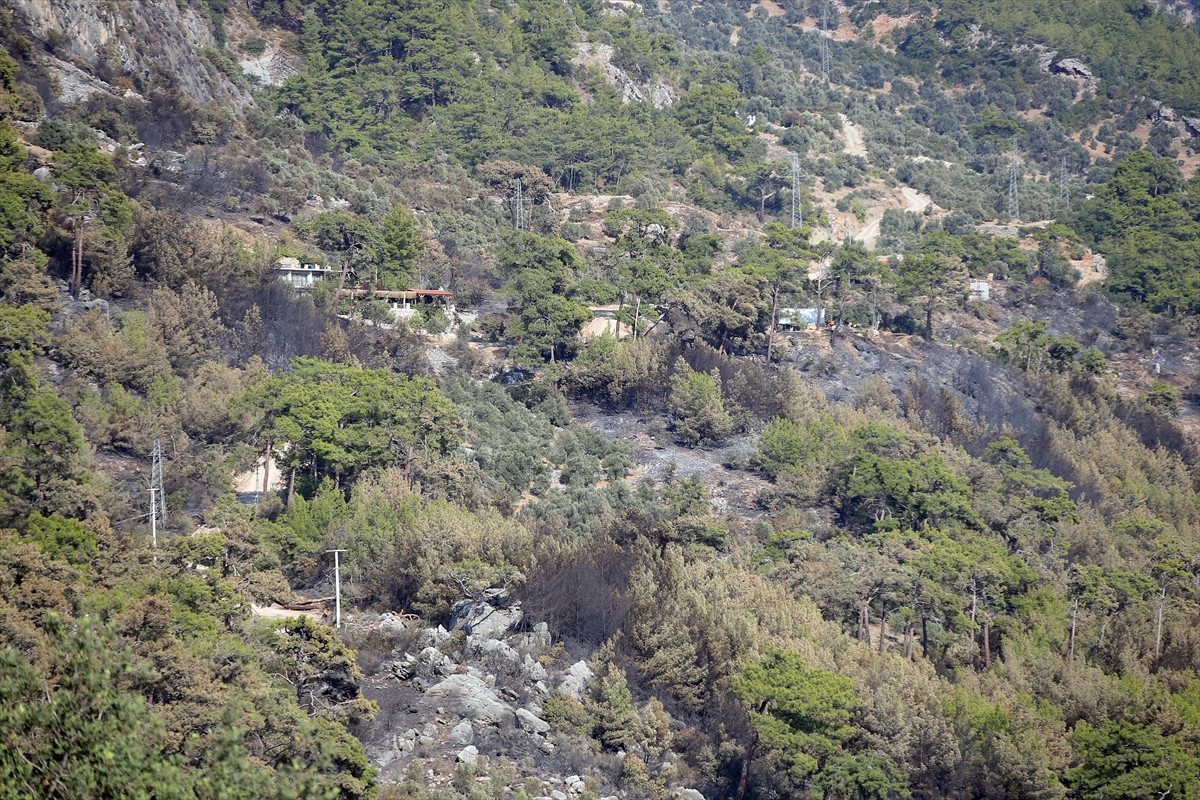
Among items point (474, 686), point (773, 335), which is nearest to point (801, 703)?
point (474, 686)

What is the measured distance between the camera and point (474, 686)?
34.2 m

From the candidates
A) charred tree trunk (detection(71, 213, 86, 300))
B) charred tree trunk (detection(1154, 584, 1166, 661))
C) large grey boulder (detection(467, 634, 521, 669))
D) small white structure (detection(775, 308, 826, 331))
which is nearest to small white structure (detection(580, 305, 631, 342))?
small white structure (detection(775, 308, 826, 331))

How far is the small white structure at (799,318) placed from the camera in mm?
71375

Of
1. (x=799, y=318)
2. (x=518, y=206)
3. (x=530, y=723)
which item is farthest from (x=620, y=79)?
(x=530, y=723)

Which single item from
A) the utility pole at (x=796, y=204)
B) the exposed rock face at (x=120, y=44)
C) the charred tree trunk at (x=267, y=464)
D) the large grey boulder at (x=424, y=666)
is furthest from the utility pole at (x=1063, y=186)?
the large grey boulder at (x=424, y=666)

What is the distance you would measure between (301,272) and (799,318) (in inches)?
1004

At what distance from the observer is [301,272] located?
206 feet

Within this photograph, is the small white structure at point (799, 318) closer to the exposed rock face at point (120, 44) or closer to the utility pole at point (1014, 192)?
the utility pole at point (1014, 192)

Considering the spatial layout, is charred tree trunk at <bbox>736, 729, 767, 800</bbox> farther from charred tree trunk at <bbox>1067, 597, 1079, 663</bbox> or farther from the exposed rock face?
the exposed rock face

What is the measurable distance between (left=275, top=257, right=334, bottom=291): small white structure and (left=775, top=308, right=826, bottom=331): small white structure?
22.7m

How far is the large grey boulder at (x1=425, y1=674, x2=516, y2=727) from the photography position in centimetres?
3312

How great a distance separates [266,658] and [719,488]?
26872 millimetres

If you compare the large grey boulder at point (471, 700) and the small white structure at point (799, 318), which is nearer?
the large grey boulder at point (471, 700)

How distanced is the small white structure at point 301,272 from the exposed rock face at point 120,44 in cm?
1601
